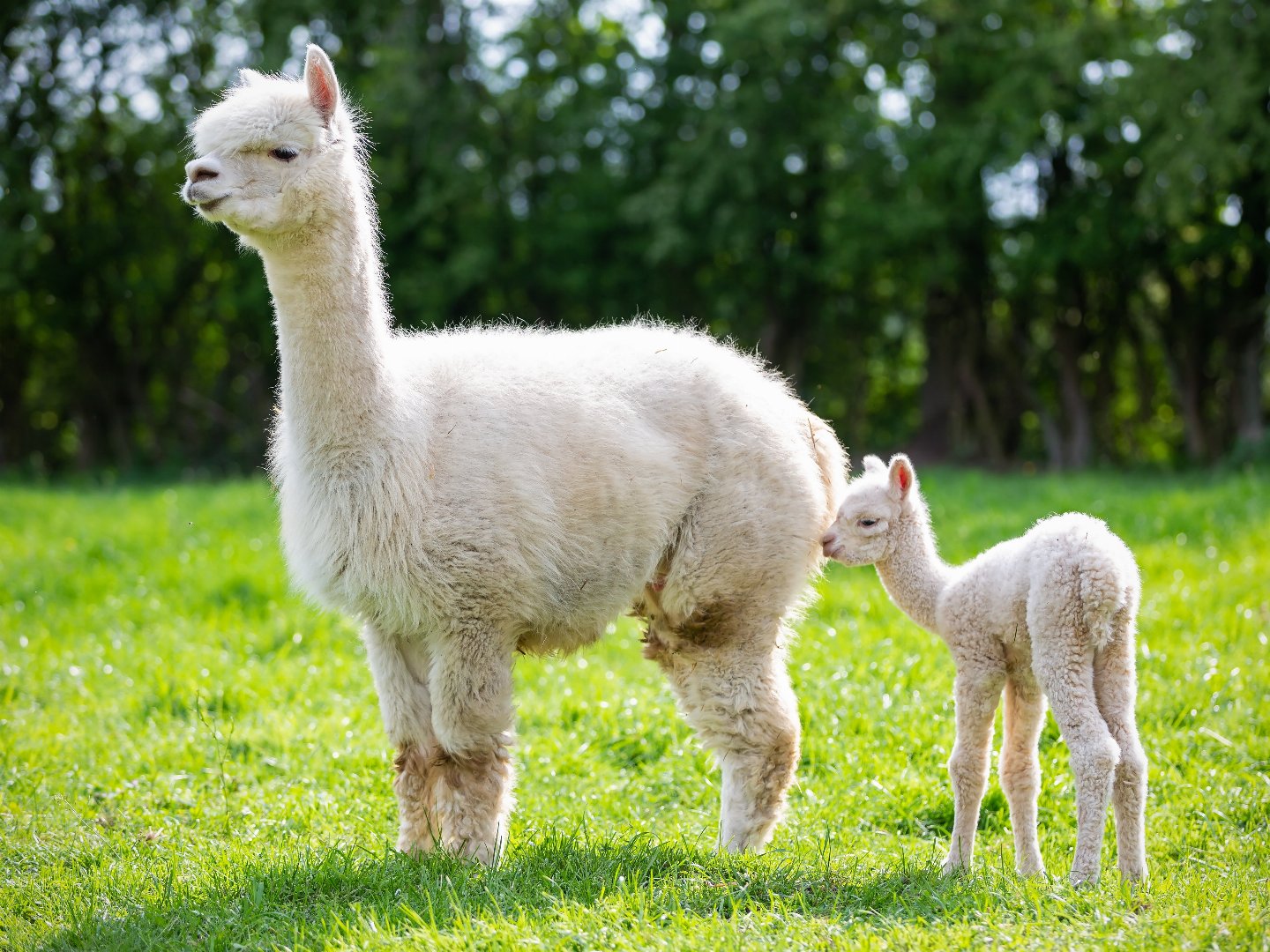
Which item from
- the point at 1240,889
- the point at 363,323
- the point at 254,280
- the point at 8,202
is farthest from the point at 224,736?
the point at 8,202

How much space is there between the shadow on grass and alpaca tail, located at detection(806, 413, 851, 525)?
4.87 ft

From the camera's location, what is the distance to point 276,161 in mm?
4242

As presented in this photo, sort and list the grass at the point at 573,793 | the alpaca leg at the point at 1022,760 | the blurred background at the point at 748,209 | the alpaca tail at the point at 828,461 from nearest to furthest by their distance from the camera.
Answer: the grass at the point at 573,793 → the alpaca leg at the point at 1022,760 → the alpaca tail at the point at 828,461 → the blurred background at the point at 748,209

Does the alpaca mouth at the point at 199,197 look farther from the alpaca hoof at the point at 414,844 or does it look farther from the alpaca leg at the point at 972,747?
the alpaca leg at the point at 972,747

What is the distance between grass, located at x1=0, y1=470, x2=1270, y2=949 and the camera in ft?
12.1

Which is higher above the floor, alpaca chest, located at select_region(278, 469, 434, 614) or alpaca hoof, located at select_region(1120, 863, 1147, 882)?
alpaca chest, located at select_region(278, 469, 434, 614)

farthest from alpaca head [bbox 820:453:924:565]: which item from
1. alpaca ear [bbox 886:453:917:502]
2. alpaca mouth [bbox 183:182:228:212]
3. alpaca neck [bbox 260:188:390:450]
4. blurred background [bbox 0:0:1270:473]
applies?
blurred background [bbox 0:0:1270:473]

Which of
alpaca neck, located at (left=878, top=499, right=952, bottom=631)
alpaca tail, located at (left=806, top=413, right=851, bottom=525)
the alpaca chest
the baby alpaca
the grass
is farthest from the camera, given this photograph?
alpaca tail, located at (left=806, top=413, right=851, bottom=525)

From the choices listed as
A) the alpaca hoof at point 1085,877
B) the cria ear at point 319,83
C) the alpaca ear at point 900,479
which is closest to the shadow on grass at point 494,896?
the alpaca hoof at point 1085,877

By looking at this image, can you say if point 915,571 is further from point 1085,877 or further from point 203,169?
point 203,169

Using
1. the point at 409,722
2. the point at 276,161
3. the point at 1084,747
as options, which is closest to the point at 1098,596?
the point at 1084,747

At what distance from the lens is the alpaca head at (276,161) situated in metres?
4.16

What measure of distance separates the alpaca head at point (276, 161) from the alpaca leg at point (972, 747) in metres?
2.69

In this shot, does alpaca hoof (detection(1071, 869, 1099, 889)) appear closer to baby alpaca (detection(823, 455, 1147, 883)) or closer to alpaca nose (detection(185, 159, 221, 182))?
baby alpaca (detection(823, 455, 1147, 883))
